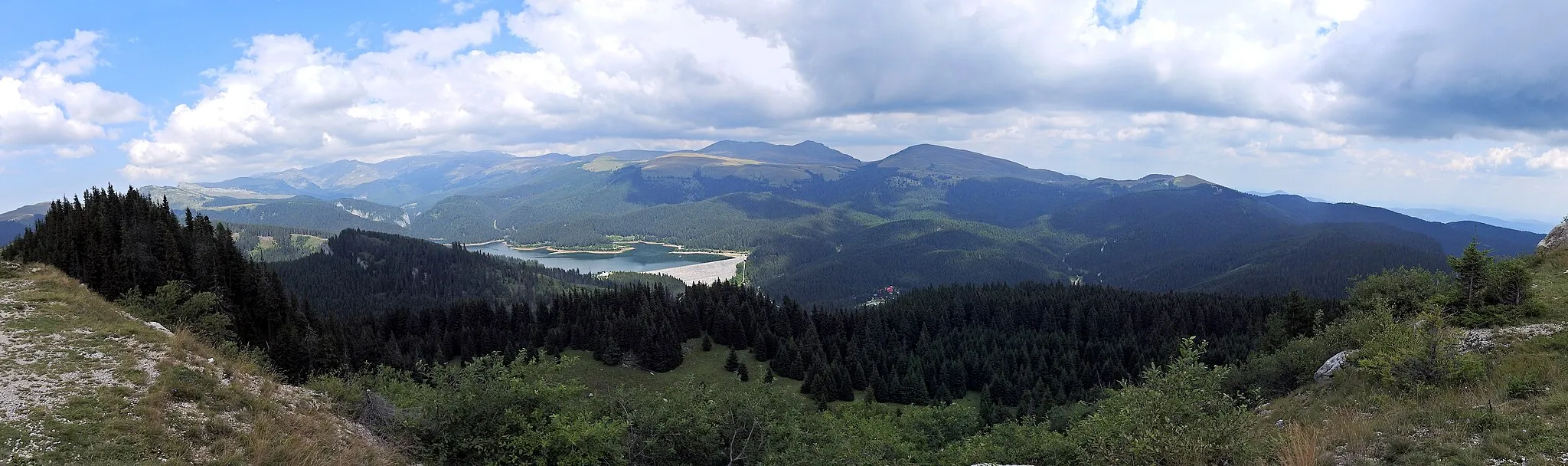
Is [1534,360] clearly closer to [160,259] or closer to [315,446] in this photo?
[315,446]

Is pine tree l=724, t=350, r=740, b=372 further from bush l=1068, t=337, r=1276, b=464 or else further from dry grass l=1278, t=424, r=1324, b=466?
dry grass l=1278, t=424, r=1324, b=466

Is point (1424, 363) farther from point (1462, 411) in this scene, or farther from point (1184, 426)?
point (1184, 426)

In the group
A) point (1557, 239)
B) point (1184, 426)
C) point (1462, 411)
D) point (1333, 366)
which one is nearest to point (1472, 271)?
point (1333, 366)

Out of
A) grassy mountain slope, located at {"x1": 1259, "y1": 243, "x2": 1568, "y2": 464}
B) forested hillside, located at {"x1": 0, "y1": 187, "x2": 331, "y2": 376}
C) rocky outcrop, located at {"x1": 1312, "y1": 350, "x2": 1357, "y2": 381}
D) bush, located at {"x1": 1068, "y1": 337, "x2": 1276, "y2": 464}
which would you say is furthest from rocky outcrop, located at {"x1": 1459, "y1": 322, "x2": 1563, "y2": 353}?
forested hillside, located at {"x1": 0, "y1": 187, "x2": 331, "y2": 376}

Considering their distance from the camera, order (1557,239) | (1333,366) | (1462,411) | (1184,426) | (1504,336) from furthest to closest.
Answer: (1557,239)
(1333,366)
(1504,336)
(1462,411)
(1184,426)

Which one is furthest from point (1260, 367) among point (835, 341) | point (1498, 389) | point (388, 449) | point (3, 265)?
point (3, 265)

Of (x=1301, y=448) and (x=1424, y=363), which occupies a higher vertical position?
(x=1424, y=363)

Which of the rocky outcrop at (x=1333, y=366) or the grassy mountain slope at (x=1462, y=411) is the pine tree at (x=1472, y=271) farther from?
the rocky outcrop at (x=1333, y=366)
